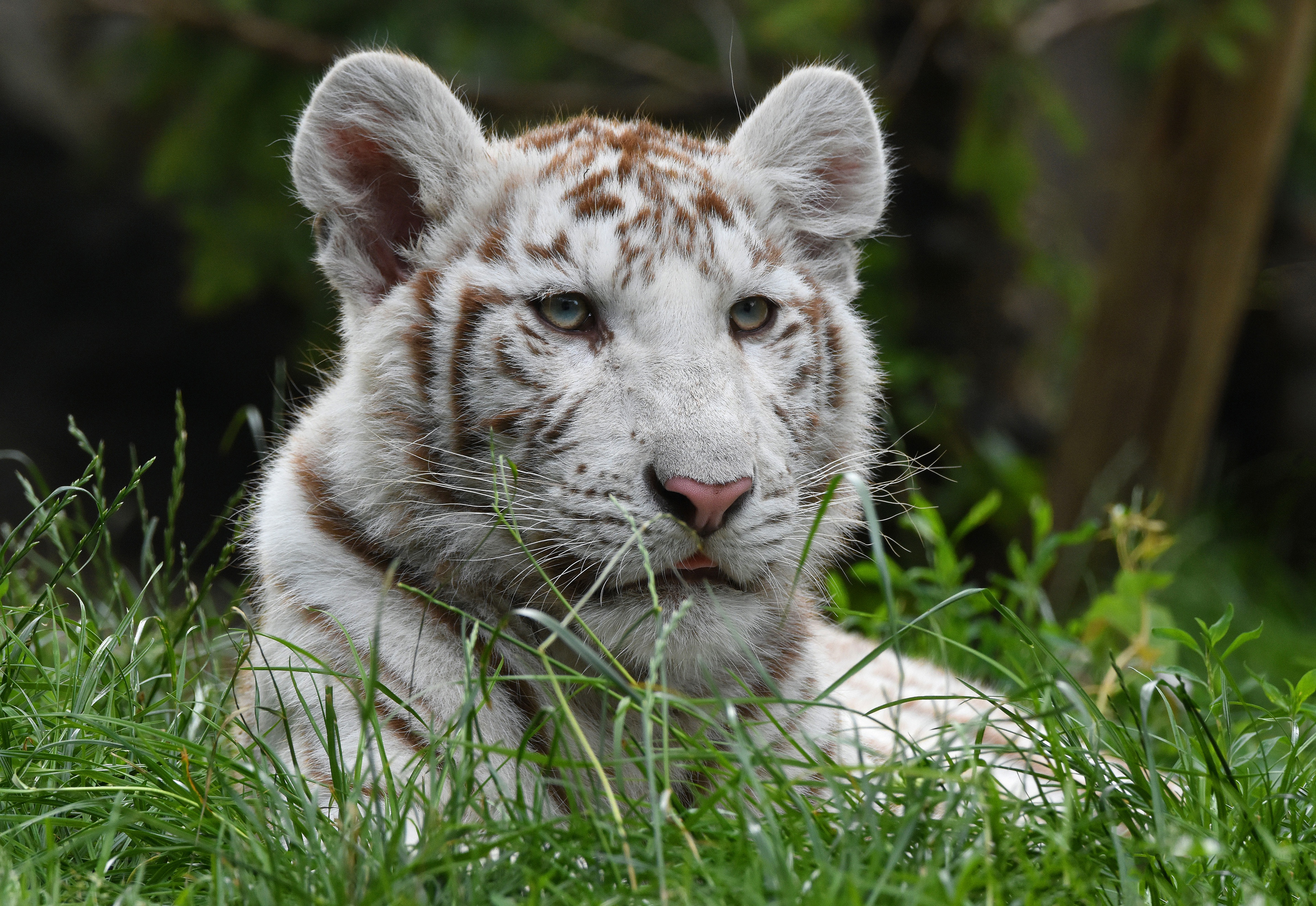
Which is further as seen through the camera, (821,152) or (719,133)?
(719,133)

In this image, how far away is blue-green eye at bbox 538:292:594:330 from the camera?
2.62m

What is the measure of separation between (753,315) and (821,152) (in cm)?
66

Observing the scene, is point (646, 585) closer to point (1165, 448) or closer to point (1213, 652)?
point (1213, 652)

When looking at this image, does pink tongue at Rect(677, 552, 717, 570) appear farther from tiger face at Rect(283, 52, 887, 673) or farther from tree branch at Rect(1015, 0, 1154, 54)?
tree branch at Rect(1015, 0, 1154, 54)

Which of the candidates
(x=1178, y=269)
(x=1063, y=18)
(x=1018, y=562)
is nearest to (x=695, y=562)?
(x=1018, y=562)

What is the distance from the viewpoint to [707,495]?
2.29 metres

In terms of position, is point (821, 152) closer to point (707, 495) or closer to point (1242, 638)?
point (707, 495)

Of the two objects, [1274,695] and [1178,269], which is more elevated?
[1178,269]

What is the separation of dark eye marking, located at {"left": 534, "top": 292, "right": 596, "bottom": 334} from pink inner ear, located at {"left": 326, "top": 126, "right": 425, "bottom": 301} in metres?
0.42

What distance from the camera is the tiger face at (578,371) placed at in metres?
2.39

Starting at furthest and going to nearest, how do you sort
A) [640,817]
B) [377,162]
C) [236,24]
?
[236,24], [377,162], [640,817]

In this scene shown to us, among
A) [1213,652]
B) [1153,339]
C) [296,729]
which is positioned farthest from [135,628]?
[1153,339]

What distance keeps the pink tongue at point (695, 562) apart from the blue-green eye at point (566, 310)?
0.59 meters

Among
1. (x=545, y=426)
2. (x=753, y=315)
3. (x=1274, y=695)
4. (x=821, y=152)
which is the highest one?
(x=821, y=152)
